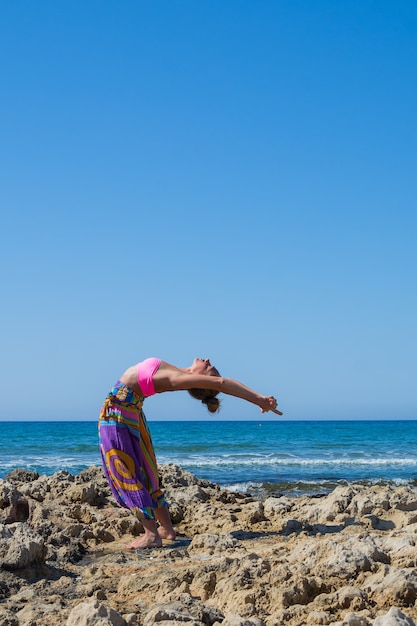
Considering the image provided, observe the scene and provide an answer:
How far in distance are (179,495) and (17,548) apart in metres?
2.97

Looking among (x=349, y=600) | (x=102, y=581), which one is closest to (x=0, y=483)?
(x=102, y=581)

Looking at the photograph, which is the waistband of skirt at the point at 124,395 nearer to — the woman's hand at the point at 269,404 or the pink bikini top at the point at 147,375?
the pink bikini top at the point at 147,375

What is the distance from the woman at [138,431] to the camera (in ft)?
18.2

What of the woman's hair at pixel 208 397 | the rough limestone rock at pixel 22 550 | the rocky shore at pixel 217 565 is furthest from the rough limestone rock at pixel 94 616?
the woman's hair at pixel 208 397

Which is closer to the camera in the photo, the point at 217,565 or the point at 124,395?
the point at 217,565

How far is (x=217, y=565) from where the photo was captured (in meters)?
4.04

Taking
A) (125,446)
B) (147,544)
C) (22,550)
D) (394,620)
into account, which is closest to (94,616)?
(394,620)

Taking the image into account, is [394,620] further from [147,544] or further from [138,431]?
[138,431]

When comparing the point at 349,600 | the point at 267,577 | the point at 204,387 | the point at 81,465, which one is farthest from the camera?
the point at 81,465

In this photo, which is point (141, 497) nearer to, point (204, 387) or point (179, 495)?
point (204, 387)

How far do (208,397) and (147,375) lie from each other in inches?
19.3

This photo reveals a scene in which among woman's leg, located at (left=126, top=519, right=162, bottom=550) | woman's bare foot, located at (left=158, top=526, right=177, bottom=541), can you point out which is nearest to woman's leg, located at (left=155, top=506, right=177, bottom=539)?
woman's bare foot, located at (left=158, top=526, right=177, bottom=541)

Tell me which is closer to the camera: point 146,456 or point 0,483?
point 146,456

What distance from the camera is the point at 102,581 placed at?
4.32 meters
